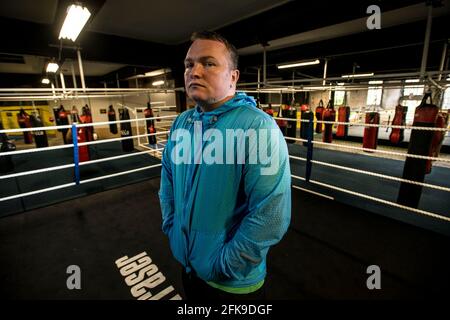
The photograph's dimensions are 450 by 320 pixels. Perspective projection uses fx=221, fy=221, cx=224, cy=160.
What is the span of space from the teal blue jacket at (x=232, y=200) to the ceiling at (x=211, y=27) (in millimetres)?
2304

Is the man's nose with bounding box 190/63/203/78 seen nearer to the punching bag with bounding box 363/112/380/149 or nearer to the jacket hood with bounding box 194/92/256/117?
the jacket hood with bounding box 194/92/256/117

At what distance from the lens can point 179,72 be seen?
5.41 m

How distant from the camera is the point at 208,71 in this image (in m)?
0.94

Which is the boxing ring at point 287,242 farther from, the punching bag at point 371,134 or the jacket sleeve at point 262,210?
the jacket sleeve at point 262,210

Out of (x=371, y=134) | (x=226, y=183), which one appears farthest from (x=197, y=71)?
(x=371, y=134)

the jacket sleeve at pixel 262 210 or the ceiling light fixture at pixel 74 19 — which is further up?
the ceiling light fixture at pixel 74 19

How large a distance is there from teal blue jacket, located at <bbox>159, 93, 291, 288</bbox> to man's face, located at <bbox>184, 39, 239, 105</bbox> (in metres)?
0.08

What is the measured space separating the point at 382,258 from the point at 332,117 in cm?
460

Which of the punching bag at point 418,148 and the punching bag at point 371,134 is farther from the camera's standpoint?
the punching bag at point 371,134

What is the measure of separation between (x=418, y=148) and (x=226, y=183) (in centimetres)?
309

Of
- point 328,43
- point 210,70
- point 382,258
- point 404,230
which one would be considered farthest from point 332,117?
point 210,70

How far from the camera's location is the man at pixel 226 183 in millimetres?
861

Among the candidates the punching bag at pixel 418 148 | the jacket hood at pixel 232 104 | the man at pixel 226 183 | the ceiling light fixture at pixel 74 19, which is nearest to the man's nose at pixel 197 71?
the man at pixel 226 183

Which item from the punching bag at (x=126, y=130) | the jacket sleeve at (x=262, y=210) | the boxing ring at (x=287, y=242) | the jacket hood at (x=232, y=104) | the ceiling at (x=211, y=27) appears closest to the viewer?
the jacket sleeve at (x=262, y=210)
